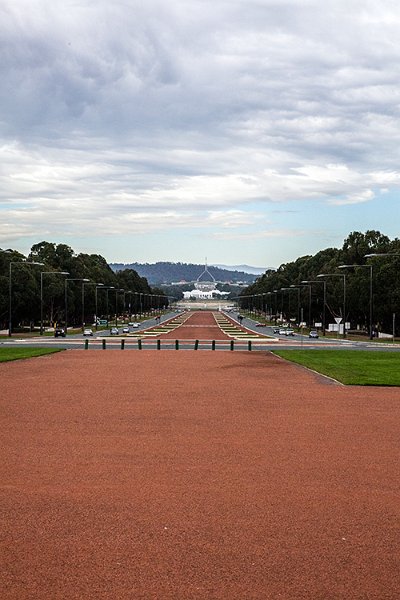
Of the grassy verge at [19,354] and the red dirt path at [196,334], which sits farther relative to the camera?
the red dirt path at [196,334]

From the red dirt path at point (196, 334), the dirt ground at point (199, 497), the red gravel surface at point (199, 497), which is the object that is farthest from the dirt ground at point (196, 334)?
the dirt ground at point (199, 497)

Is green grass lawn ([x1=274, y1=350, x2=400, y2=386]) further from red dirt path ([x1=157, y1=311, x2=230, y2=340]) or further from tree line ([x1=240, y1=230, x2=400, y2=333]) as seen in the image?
red dirt path ([x1=157, y1=311, x2=230, y2=340])

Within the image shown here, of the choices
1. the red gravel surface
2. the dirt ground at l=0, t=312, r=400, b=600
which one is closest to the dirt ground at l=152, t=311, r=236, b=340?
the red gravel surface

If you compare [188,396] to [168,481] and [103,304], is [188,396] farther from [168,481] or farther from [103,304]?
[103,304]

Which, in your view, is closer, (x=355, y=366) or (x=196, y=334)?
(x=355, y=366)

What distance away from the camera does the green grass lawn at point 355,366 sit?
110ft

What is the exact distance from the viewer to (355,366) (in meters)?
41.4

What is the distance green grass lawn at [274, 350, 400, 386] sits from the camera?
3356 centimetres

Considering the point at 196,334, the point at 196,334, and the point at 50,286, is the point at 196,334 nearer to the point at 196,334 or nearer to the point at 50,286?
the point at 196,334

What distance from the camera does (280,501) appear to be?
12.9 metres

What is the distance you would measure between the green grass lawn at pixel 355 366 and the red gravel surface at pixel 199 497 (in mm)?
6568

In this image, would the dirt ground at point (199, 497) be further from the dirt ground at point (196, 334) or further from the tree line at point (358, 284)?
the dirt ground at point (196, 334)

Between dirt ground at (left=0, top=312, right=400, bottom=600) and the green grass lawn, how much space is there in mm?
6618

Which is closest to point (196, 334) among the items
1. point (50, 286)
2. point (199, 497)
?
point (50, 286)
